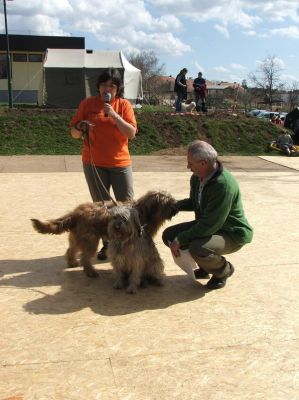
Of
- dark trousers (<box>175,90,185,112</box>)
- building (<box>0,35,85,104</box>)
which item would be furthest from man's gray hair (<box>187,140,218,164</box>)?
building (<box>0,35,85,104</box>)

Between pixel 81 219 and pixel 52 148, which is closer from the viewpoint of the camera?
pixel 81 219

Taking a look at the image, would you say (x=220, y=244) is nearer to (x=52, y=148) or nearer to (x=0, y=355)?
(x=0, y=355)

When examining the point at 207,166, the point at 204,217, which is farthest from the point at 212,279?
the point at 207,166

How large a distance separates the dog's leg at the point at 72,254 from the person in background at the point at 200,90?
1572 cm

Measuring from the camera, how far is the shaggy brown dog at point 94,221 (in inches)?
167

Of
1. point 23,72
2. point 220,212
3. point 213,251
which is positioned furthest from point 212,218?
point 23,72

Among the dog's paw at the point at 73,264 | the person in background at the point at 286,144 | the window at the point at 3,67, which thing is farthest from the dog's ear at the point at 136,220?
the window at the point at 3,67

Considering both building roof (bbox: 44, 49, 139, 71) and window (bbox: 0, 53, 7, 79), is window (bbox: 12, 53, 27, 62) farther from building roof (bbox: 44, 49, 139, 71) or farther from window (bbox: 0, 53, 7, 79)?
building roof (bbox: 44, 49, 139, 71)

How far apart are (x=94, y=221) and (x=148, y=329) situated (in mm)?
1250

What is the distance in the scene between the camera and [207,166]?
3947 mm

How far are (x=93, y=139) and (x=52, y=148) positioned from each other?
30.5ft

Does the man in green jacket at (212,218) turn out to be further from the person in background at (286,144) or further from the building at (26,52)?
the building at (26,52)

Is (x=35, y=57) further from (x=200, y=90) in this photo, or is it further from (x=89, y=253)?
(x=89, y=253)

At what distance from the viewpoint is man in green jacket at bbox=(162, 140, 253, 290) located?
12.9 feet
